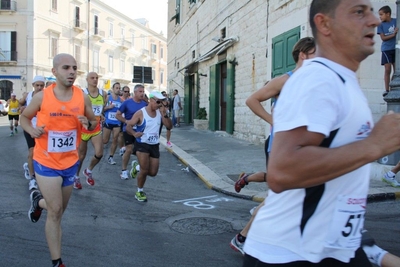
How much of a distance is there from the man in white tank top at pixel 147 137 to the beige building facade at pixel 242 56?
15.1 ft

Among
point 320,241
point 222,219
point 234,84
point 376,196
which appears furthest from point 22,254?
point 234,84

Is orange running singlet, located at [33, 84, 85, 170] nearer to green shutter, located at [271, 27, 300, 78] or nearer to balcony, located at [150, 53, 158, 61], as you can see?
green shutter, located at [271, 27, 300, 78]

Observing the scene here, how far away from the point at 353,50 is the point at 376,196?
551 cm

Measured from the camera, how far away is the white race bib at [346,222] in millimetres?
1577

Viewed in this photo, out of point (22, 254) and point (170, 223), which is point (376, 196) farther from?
point (22, 254)

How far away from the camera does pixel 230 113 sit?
1698 centimetres

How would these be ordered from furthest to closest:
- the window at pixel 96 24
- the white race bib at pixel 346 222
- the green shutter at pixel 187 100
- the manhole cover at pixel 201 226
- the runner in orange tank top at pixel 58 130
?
the window at pixel 96 24
the green shutter at pixel 187 100
the manhole cover at pixel 201 226
the runner in orange tank top at pixel 58 130
the white race bib at pixel 346 222

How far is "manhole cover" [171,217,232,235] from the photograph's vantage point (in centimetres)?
514

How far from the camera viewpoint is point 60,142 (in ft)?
13.9

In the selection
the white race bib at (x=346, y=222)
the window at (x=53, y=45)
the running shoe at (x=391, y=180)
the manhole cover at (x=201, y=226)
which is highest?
the window at (x=53, y=45)

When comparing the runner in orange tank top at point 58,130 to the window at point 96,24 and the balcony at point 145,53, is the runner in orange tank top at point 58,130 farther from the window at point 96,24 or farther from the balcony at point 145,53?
the balcony at point 145,53

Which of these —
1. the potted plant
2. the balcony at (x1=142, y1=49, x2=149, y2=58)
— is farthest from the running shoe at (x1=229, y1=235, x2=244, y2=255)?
the balcony at (x1=142, y1=49, x2=149, y2=58)

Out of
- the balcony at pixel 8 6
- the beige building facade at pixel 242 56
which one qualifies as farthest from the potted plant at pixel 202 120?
the balcony at pixel 8 6

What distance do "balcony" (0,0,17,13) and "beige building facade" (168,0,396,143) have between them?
23.3m
